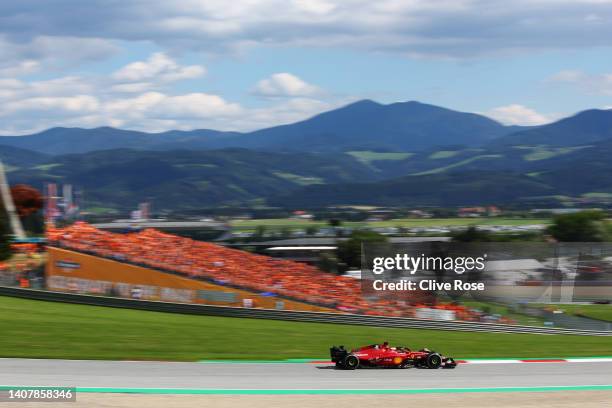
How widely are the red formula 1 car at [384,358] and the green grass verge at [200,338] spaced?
2.05 metres

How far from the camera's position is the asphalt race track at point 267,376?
13.3 metres

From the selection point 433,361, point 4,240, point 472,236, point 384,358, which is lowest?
point 433,361

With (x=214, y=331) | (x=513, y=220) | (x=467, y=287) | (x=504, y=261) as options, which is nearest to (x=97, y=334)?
(x=214, y=331)

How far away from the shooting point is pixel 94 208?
140m

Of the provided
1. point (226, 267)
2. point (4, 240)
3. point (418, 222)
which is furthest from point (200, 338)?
point (418, 222)

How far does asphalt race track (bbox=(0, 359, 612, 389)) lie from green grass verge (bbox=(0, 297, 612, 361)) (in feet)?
3.66

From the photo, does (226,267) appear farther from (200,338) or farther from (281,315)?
(200,338)

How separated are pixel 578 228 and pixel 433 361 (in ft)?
177

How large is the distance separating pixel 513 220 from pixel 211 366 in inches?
3309

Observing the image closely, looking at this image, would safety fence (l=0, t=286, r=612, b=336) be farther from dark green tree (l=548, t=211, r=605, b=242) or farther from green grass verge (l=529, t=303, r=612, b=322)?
dark green tree (l=548, t=211, r=605, b=242)

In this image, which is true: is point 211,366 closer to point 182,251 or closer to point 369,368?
point 369,368

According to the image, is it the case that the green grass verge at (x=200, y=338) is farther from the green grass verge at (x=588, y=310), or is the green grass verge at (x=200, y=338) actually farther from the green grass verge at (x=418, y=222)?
the green grass verge at (x=418, y=222)

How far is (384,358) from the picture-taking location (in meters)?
15.3

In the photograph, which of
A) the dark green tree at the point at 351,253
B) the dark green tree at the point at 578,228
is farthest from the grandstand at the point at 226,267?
the dark green tree at the point at 578,228
